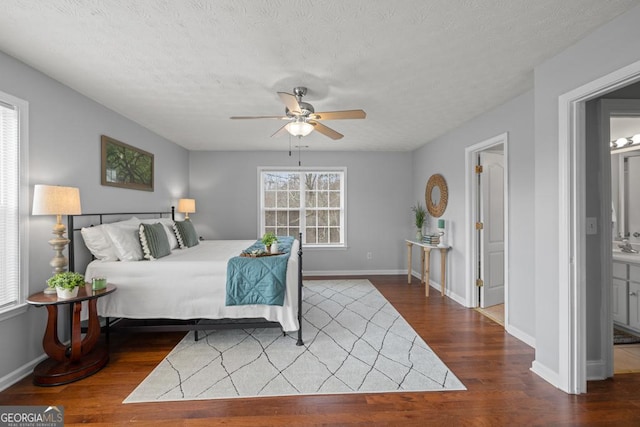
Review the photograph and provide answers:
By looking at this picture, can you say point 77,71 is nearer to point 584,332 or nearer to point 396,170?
point 584,332

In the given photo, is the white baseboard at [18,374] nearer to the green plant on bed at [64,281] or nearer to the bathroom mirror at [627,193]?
the green plant on bed at [64,281]

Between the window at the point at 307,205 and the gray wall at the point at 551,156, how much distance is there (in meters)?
3.83

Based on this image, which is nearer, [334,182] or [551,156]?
[551,156]

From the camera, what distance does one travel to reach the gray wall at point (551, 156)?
196cm

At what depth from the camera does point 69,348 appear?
8.37 ft

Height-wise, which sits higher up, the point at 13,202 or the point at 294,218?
the point at 13,202

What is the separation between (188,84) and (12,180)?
156 cm

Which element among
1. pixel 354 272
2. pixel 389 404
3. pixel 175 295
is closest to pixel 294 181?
pixel 354 272

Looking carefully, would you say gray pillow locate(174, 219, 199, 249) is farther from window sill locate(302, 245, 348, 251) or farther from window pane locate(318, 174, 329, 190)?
window pane locate(318, 174, 329, 190)

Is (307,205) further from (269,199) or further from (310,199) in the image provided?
(269,199)

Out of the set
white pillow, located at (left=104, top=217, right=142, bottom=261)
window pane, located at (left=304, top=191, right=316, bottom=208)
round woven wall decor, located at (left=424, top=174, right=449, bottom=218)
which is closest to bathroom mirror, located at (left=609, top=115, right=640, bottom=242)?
round woven wall decor, located at (left=424, top=174, right=449, bottom=218)

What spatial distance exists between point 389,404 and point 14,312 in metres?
2.87

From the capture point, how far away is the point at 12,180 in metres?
2.30

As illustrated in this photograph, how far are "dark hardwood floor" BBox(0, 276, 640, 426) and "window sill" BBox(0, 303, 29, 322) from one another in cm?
53
